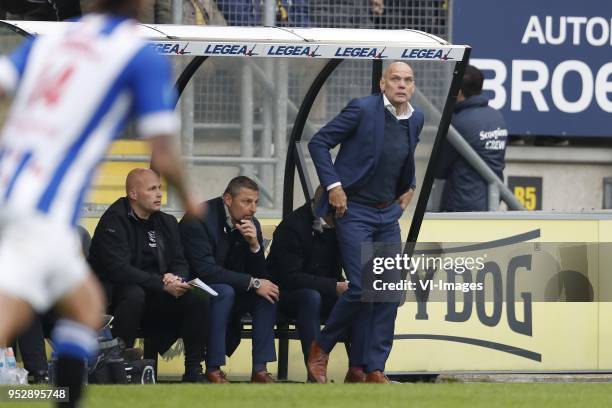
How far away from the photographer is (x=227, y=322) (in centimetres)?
1137

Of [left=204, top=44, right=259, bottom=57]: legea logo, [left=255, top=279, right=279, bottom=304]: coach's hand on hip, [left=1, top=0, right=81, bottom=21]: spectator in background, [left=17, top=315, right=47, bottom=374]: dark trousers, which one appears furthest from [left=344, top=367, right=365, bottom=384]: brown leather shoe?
[left=1, top=0, right=81, bottom=21]: spectator in background

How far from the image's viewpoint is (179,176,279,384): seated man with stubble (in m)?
11.2

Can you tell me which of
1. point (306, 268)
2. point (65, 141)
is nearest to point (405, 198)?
point (306, 268)

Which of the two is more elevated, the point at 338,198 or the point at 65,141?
the point at 65,141

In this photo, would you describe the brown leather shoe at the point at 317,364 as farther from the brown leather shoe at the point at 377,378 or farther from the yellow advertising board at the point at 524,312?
the yellow advertising board at the point at 524,312

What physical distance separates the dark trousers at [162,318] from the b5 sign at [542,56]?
576cm

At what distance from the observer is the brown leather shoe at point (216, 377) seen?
434 inches

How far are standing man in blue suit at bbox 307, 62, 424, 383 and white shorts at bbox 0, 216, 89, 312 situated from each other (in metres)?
5.41

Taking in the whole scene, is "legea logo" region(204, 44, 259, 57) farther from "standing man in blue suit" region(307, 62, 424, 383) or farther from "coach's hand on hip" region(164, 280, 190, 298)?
"coach's hand on hip" region(164, 280, 190, 298)

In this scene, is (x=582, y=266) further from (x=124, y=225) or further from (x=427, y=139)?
(x=124, y=225)

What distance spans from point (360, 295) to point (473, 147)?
10.5ft

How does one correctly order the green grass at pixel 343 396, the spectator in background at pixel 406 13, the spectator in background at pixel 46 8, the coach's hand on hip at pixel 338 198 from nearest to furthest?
the green grass at pixel 343 396 < the coach's hand on hip at pixel 338 198 < the spectator in background at pixel 46 8 < the spectator in background at pixel 406 13

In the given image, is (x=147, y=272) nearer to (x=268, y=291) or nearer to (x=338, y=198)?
(x=268, y=291)

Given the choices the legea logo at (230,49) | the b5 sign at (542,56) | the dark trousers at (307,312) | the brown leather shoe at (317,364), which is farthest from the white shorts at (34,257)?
the b5 sign at (542,56)
